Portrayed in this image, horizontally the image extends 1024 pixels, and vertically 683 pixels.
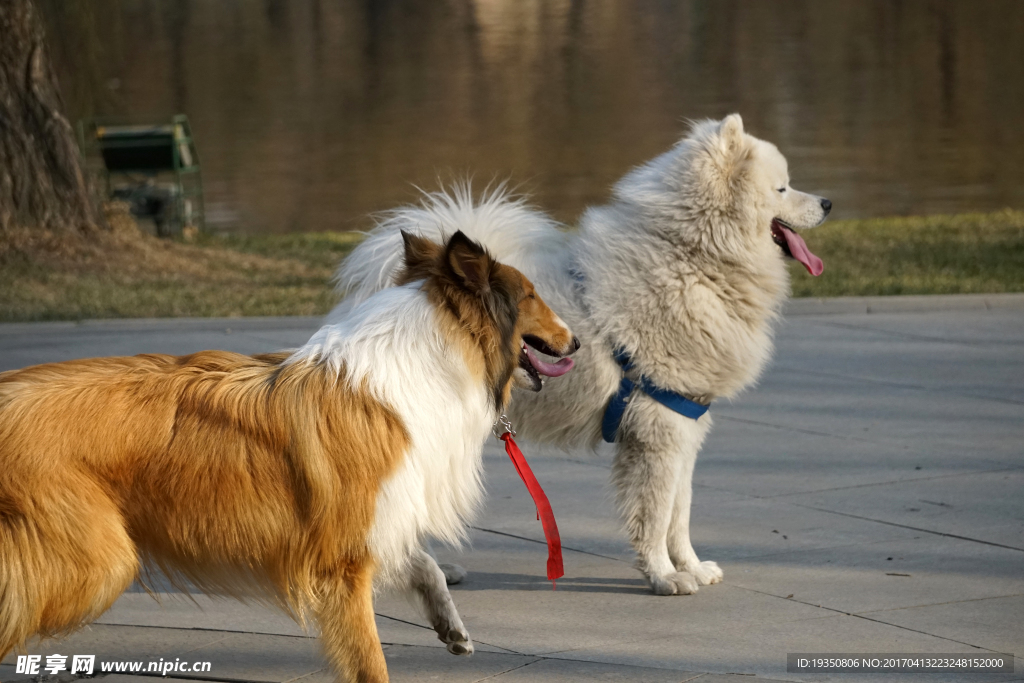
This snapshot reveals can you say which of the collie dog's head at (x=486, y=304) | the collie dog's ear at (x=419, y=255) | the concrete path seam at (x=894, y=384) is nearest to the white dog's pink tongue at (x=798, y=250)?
the collie dog's head at (x=486, y=304)

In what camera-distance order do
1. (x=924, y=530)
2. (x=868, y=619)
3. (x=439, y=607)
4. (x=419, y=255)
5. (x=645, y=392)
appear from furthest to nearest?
(x=924, y=530) → (x=645, y=392) → (x=868, y=619) → (x=439, y=607) → (x=419, y=255)

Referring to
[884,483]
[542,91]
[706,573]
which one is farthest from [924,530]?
[542,91]

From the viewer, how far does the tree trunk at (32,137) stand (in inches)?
543

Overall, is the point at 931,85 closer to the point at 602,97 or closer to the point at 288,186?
the point at 602,97

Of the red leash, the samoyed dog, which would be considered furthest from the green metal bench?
the red leash

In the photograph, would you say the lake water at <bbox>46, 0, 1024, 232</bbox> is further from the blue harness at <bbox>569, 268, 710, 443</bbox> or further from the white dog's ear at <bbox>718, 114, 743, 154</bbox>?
the blue harness at <bbox>569, 268, 710, 443</bbox>

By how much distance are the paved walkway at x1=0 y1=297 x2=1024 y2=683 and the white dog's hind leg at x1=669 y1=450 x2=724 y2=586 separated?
0.38ft

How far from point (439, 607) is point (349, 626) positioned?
68 centimetres

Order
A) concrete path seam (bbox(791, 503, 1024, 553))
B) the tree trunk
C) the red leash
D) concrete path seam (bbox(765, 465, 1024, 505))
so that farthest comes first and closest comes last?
the tree trunk
concrete path seam (bbox(765, 465, 1024, 505))
concrete path seam (bbox(791, 503, 1024, 553))
the red leash

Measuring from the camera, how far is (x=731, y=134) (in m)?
5.65

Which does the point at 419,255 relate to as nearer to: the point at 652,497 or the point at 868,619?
the point at 652,497

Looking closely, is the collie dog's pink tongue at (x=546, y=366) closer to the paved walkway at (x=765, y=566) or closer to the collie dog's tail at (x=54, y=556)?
the paved walkway at (x=765, y=566)

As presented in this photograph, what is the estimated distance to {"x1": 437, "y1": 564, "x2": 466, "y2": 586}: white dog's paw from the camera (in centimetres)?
574

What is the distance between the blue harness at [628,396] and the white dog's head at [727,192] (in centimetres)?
72
